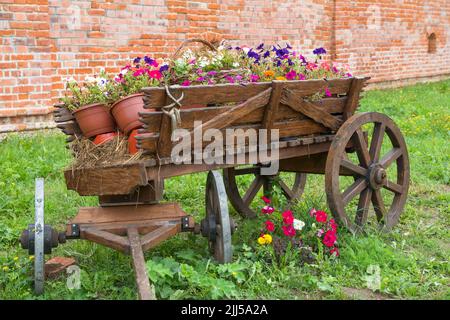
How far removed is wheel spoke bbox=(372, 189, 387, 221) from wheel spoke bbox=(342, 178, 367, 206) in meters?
0.14

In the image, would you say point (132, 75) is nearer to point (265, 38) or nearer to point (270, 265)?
point (270, 265)

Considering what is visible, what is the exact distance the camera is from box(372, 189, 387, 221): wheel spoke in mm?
4844

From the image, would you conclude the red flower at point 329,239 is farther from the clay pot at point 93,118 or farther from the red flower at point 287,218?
the clay pot at point 93,118

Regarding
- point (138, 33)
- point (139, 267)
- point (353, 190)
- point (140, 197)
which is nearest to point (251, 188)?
point (353, 190)

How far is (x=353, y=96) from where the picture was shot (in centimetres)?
473

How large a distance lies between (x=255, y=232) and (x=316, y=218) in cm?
47

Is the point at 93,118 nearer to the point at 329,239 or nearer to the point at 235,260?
the point at 235,260

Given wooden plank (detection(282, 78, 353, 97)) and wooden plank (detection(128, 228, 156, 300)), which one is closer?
wooden plank (detection(128, 228, 156, 300))

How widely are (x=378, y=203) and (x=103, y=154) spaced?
2.16 meters

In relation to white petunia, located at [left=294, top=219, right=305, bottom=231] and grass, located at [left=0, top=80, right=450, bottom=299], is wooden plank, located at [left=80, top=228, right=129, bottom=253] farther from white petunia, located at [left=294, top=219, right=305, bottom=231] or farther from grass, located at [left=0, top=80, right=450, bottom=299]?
white petunia, located at [left=294, top=219, right=305, bottom=231]

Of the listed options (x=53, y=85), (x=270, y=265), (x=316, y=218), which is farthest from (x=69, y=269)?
(x=53, y=85)

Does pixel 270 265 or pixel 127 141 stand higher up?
pixel 127 141

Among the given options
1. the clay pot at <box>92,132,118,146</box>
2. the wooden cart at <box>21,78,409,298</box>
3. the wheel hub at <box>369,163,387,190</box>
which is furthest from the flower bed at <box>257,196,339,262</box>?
the clay pot at <box>92,132,118,146</box>

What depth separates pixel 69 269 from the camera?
3.95 meters
